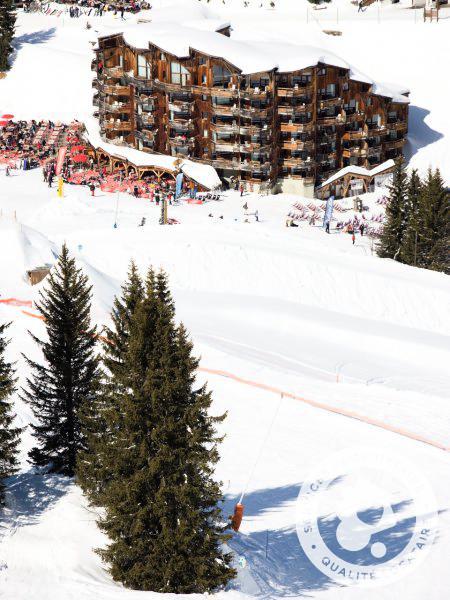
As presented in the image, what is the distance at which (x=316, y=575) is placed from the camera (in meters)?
30.8

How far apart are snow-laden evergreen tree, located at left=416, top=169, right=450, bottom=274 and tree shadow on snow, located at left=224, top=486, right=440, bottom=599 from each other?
3667cm

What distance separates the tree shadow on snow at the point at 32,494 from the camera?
31.1 metres

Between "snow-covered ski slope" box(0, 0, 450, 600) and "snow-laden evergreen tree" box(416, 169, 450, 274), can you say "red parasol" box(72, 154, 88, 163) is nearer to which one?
"snow-covered ski slope" box(0, 0, 450, 600)

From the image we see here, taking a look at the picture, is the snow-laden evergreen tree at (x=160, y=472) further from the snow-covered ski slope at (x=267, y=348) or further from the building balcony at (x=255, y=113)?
the building balcony at (x=255, y=113)

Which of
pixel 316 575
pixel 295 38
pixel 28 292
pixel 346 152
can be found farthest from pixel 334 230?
pixel 316 575

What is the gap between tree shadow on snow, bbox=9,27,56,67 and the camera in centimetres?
11638

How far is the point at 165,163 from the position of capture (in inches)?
3403

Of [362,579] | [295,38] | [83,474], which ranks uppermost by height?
[295,38]

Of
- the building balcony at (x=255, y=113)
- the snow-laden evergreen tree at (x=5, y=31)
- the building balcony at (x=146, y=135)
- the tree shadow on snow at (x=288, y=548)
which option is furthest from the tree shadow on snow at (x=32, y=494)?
the snow-laden evergreen tree at (x=5, y=31)

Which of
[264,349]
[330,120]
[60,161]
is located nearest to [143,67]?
[60,161]

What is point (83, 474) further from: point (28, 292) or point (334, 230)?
point (334, 230)

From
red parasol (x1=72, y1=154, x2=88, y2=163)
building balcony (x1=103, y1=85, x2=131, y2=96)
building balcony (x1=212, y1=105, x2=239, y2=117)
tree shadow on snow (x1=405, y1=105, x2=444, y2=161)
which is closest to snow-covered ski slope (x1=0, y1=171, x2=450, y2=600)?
red parasol (x1=72, y1=154, x2=88, y2=163)

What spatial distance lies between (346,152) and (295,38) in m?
23.7

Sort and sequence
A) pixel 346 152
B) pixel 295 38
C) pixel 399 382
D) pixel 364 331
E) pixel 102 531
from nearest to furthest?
pixel 102 531 → pixel 399 382 → pixel 364 331 → pixel 346 152 → pixel 295 38
